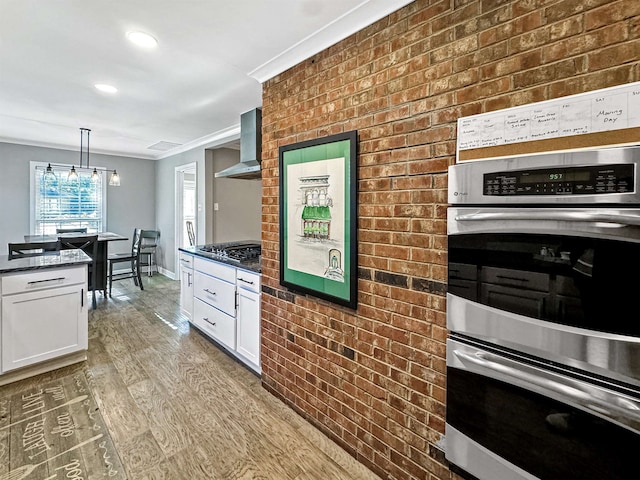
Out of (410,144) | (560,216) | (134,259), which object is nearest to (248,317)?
(410,144)

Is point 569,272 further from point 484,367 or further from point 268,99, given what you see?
point 268,99

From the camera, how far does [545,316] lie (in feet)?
3.72

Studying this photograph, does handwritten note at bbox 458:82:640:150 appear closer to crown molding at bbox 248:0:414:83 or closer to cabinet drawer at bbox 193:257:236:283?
crown molding at bbox 248:0:414:83

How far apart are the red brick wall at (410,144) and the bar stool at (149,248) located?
519 cm

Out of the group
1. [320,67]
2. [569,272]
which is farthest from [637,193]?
[320,67]

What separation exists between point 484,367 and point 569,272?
47cm

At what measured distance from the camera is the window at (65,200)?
5.62m

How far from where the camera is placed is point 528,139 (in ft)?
3.88

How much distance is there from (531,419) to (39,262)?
3.45 metres

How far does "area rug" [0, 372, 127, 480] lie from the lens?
5.73 ft

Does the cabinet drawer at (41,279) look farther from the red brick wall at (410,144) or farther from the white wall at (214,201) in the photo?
the white wall at (214,201)

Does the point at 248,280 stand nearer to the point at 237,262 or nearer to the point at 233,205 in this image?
the point at 237,262

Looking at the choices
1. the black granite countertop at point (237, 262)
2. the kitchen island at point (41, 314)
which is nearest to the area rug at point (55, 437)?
the kitchen island at point (41, 314)

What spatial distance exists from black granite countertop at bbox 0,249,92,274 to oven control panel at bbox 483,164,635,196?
10.3 ft
